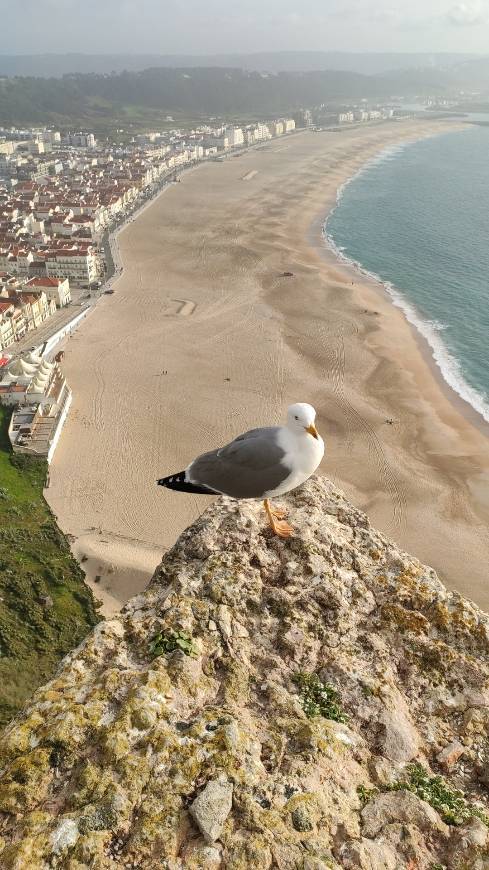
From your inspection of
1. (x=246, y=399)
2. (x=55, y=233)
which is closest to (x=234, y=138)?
(x=55, y=233)

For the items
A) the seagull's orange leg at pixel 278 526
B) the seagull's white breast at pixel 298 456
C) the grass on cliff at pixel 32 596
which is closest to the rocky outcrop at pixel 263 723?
the seagull's orange leg at pixel 278 526

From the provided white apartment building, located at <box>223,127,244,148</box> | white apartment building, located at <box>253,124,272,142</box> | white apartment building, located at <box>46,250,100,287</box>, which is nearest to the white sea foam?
white apartment building, located at <box>46,250,100,287</box>

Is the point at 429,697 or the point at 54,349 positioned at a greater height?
the point at 429,697

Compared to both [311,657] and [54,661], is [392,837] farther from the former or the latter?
[54,661]

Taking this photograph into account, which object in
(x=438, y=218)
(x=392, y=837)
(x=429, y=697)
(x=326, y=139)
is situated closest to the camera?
(x=392, y=837)

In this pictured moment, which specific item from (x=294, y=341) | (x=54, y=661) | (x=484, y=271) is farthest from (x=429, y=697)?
(x=484, y=271)

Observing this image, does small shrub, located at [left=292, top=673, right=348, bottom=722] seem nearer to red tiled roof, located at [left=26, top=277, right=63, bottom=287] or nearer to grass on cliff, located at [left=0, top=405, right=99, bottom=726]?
grass on cliff, located at [left=0, top=405, right=99, bottom=726]

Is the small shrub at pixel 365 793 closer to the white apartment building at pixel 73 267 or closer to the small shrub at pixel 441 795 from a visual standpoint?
the small shrub at pixel 441 795

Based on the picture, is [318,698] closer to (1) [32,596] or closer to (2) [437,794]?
(2) [437,794]
